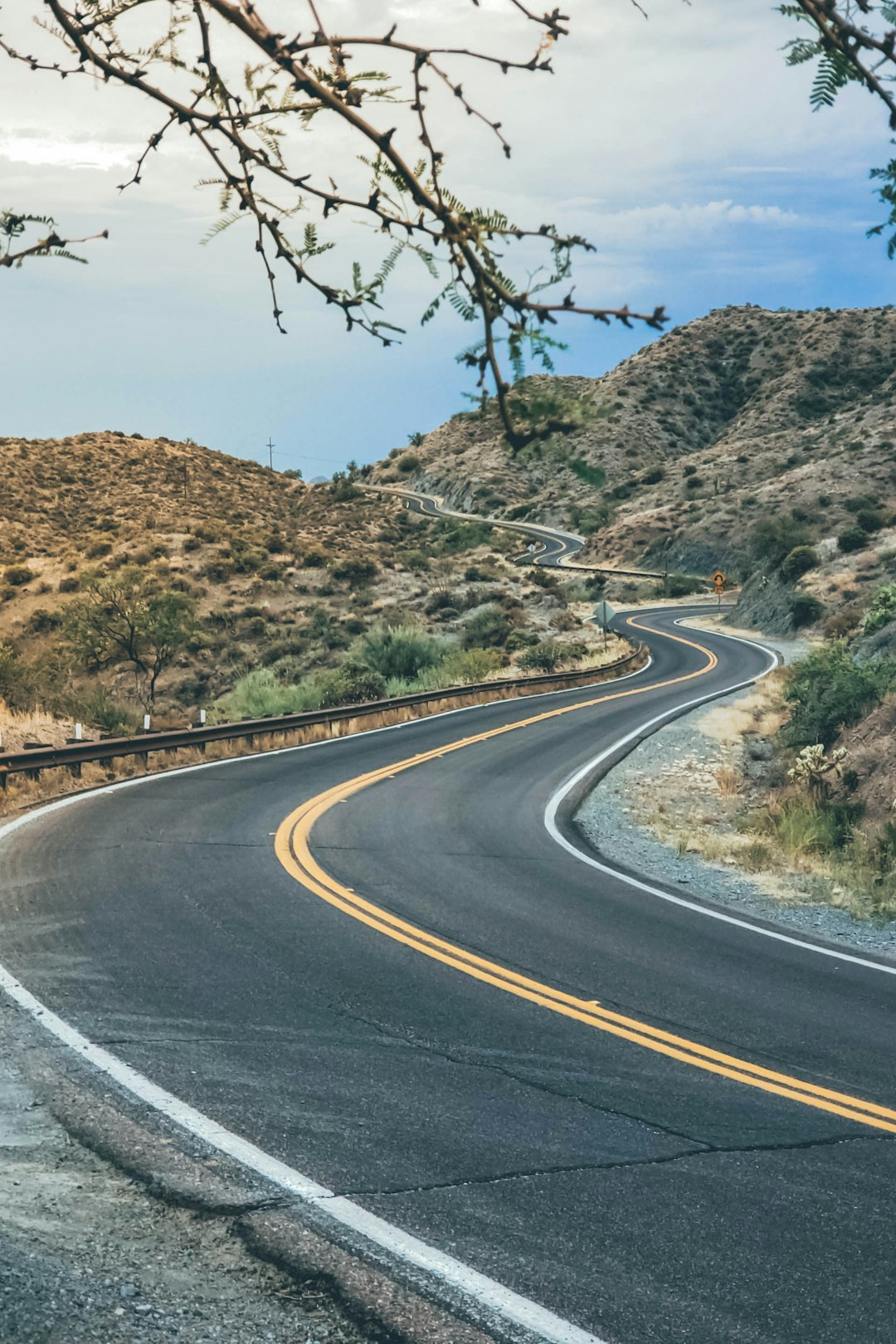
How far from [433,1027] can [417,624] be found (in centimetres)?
4072

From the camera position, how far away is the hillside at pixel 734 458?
251 ft

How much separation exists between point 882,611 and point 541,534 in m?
82.3

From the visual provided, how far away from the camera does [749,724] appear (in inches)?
1011

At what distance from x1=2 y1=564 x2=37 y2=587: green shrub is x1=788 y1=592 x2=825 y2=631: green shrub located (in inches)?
1444

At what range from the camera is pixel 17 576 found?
5172 cm

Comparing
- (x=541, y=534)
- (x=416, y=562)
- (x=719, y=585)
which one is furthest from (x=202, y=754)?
(x=541, y=534)

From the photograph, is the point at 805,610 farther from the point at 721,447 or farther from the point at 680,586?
the point at 721,447

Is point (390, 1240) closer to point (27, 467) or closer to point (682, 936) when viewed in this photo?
point (682, 936)

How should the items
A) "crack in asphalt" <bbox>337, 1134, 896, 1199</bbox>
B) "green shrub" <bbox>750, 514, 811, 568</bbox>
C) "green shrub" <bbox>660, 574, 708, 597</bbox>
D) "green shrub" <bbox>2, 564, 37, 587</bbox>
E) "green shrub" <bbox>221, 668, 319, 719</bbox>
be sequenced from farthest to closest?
1. "green shrub" <bbox>660, 574, 708, 597</bbox>
2. "green shrub" <bbox>750, 514, 811, 568</bbox>
3. "green shrub" <bbox>2, 564, 37, 587</bbox>
4. "green shrub" <bbox>221, 668, 319, 719</bbox>
5. "crack in asphalt" <bbox>337, 1134, 896, 1199</bbox>

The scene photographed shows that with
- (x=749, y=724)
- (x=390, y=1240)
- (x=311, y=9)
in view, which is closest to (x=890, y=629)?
(x=749, y=724)

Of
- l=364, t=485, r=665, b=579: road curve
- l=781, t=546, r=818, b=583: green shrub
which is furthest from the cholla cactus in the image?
l=364, t=485, r=665, b=579: road curve

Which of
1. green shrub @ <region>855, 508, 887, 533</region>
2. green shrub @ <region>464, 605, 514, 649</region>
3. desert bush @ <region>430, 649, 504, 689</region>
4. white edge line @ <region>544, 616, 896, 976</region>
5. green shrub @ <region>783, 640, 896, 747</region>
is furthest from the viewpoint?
green shrub @ <region>855, 508, 887, 533</region>

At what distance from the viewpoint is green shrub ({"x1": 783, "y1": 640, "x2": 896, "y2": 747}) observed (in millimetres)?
17844

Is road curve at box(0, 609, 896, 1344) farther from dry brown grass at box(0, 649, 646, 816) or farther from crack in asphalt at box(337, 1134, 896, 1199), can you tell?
dry brown grass at box(0, 649, 646, 816)
